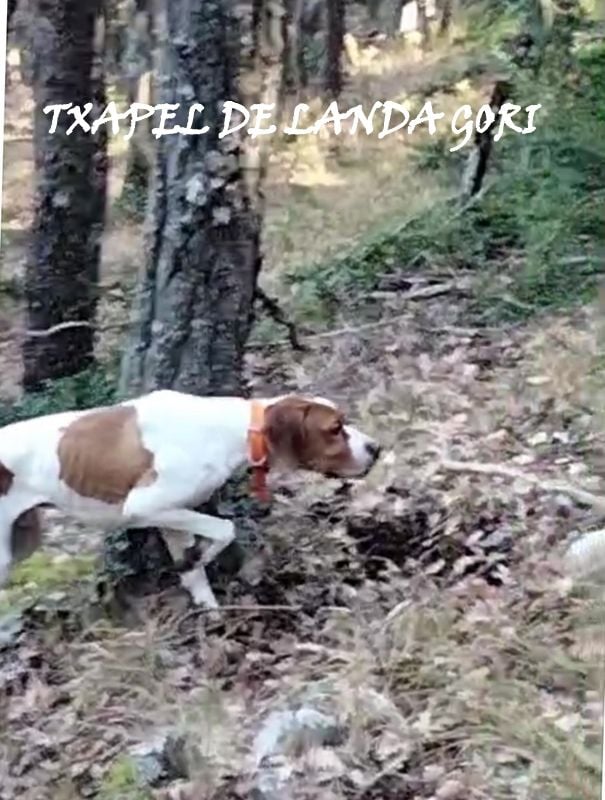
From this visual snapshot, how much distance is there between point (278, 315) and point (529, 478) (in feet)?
0.99

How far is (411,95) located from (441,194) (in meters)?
0.10

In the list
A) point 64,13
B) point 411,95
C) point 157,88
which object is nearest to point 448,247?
point 411,95

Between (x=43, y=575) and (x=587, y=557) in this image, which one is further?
(x=43, y=575)

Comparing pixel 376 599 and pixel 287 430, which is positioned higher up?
pixel 287 430

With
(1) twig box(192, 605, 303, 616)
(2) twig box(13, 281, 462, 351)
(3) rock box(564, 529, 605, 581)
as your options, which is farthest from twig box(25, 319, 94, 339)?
(3) rock box(564, 529, 605, 581)

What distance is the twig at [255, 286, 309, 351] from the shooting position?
162 cm

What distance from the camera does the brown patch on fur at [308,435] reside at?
1573mm

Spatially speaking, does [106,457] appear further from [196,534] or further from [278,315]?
[278,315]

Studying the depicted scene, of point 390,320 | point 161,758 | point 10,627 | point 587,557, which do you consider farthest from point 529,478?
point 10,627

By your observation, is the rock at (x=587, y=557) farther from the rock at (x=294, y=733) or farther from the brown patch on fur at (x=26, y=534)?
the brown patch on fur at (x=26, y=534)

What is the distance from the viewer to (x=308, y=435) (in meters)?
1.57

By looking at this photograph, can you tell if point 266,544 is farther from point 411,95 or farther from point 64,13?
point 64,13

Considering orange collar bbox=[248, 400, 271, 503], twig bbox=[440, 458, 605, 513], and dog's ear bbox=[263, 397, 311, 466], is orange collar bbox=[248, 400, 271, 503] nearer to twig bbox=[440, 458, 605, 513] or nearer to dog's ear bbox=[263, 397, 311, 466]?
dog's ear bbox=[263, 397, 311, 466]

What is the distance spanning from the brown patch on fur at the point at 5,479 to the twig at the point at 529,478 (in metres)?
0.43
